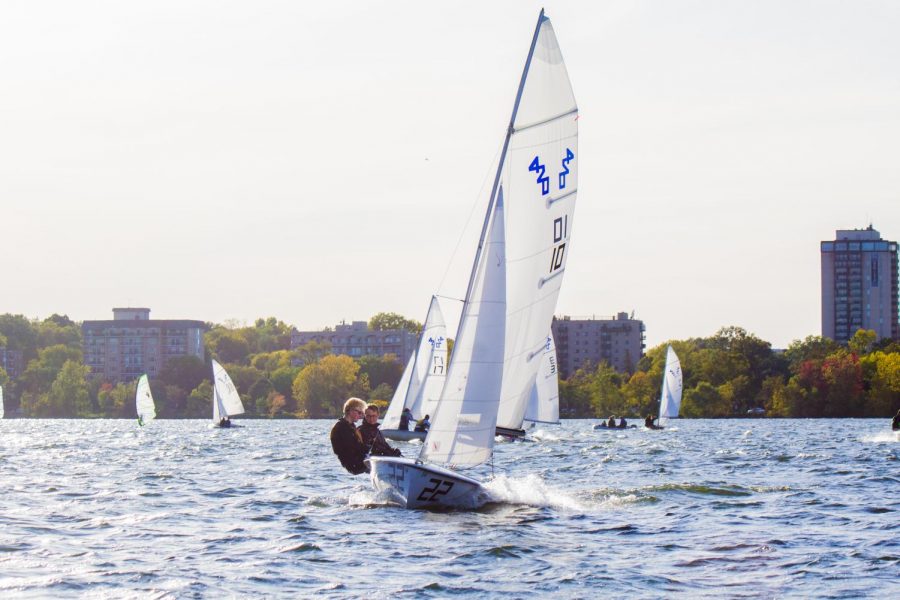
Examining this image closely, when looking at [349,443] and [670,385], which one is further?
[670,385]

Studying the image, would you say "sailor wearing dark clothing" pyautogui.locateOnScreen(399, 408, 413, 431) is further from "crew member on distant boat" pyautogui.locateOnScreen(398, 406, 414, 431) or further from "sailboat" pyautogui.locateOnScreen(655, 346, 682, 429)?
"sailboat" pyautogui.locateOnScreen(655, 346, 682, 429)

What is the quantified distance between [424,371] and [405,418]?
8.31 ft

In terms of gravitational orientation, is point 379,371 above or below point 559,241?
below

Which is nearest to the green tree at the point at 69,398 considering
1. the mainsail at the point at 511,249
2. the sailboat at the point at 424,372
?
the sailboat at the point at 424,372

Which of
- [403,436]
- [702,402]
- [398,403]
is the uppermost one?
[398,403]

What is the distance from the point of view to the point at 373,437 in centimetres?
2438

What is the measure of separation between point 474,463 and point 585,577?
637 cm

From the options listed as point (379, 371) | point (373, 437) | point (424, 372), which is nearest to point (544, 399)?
point (424, 372)

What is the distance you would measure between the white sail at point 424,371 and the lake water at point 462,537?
25.9 metres

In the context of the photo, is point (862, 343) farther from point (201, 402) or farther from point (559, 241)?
point (559, 241)

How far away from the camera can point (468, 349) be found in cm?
2227

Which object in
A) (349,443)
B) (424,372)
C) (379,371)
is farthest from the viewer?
(379,371)

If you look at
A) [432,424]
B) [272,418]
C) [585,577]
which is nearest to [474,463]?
[432,424]

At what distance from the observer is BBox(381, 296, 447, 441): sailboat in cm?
5925
